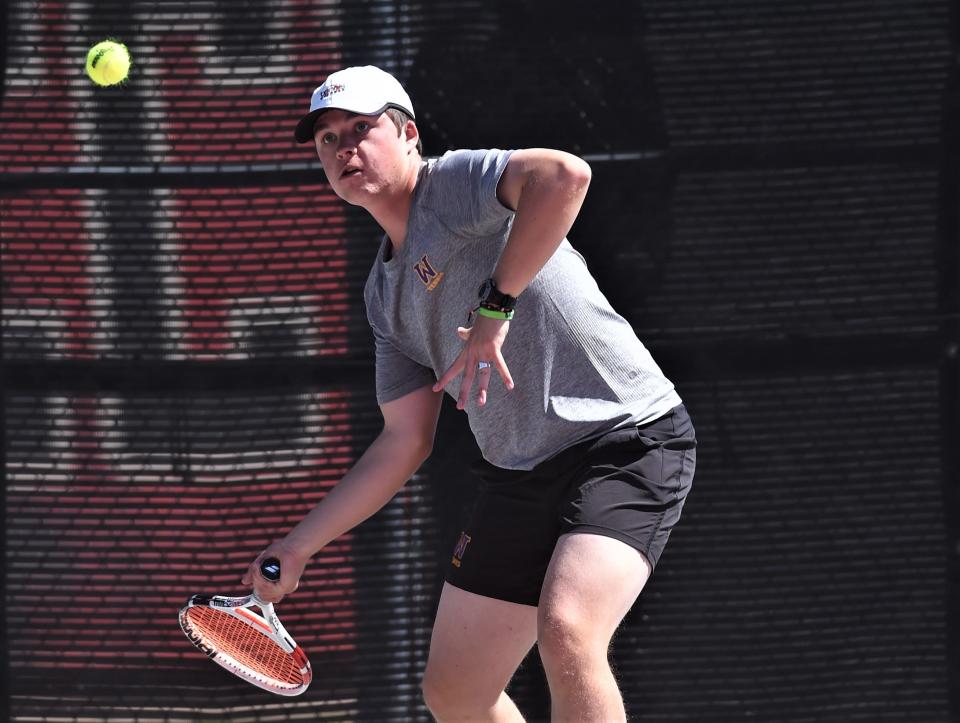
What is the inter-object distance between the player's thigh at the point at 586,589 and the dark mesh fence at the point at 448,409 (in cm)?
95

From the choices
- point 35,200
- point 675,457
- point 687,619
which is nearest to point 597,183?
point 675,457

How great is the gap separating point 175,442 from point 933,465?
196 cm

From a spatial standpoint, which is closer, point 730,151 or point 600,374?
point 600,374

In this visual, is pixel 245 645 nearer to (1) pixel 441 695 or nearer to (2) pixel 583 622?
(1) pixel 441 695

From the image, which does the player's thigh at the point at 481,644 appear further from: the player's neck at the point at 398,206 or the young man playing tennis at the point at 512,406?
the player's neck at the point at 398,206

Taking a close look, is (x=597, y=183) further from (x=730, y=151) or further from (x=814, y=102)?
(x=814, y=102)

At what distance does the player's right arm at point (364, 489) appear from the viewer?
2348 mm

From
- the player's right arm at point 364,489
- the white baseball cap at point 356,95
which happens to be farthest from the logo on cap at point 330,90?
the player's right arm at point 364,489

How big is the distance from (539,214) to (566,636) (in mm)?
728

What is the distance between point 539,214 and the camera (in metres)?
1.98

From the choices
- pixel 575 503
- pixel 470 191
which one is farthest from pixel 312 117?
pixel 575 503

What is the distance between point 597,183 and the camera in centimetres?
297

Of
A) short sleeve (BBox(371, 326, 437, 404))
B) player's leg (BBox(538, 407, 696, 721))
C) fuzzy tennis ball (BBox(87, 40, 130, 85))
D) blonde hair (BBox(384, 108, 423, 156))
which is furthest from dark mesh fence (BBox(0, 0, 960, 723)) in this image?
player's leg (BBox(538, 407, 696, 721))

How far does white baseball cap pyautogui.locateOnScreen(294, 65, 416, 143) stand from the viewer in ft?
7.14
